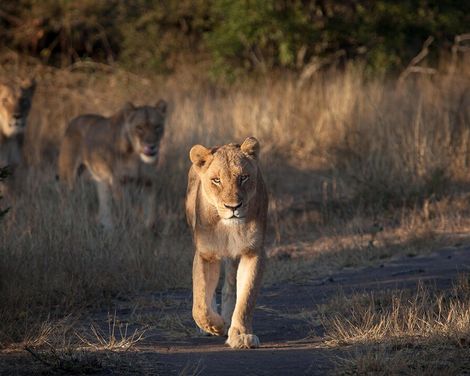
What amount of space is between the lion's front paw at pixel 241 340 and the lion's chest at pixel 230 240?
0.43 m

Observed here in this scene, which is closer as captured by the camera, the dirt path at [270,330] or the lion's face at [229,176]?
the dirt path at [270,330]

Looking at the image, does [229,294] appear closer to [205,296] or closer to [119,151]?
[205,296]

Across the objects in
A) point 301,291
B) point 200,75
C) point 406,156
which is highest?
point 200,75

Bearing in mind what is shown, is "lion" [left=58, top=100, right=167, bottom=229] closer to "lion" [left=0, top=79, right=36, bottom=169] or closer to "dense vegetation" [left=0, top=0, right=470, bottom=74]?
"lion" [left=0, top=79, right=36, bottom=169]

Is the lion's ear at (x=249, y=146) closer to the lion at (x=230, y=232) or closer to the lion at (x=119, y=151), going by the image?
the lion at (x=230, y=232)

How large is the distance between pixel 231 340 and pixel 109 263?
242cm

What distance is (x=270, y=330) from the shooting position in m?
6.48

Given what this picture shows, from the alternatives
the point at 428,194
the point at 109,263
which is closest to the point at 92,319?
the point at 109,263

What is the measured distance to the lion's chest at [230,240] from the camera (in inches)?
230

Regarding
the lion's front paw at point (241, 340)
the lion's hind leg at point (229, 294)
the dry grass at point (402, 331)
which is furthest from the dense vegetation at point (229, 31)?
the lion's front paw at point (241, 340)

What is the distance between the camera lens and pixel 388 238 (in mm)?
9961

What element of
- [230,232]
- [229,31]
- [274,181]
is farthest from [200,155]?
[229,31]

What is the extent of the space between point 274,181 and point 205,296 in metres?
6.98

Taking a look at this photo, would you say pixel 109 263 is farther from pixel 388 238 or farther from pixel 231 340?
pixel 388 238
